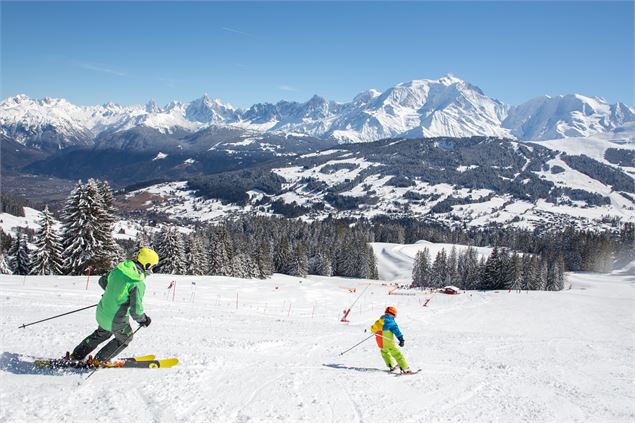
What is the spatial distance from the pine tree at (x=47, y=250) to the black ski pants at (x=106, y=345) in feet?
121

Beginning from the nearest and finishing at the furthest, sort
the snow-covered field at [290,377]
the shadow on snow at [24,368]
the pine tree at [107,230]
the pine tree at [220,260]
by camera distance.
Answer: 1. the snow-covered field at [290,377]
2. the shadow on snow at [24,368]
3. the pine tree at [107,230]
4. the pine tree at [220,260]

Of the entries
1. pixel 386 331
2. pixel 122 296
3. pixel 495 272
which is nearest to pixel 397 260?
pixel 495 272

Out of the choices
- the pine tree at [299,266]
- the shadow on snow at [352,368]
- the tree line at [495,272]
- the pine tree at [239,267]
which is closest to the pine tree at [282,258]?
the pine tree at [299,266]

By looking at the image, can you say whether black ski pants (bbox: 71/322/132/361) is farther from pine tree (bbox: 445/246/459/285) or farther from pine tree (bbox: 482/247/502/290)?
pine tree (bbox: 445/246/459/285)

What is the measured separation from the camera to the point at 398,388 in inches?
399

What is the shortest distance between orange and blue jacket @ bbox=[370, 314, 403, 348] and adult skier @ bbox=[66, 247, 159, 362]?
637 centimetres

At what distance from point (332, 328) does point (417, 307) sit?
62.4ft

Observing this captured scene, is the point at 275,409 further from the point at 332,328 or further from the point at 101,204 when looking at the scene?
the point at 101,204

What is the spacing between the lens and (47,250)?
41.0 m

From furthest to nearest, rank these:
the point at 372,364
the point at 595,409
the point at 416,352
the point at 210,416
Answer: the point at 416,352
the point at 372,364
the point at 595,409
the point at 210,416

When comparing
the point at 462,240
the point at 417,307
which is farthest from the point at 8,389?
the point at 462,240

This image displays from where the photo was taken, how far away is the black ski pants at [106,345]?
921 cm

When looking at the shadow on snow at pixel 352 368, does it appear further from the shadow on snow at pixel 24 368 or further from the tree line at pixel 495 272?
the tree line at pixel 495 272

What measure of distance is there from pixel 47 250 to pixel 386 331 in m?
40.3
